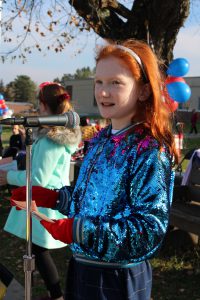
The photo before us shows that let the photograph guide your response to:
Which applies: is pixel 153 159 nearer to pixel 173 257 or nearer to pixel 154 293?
pixel 154 293

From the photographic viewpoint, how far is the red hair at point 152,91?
5.11 feet

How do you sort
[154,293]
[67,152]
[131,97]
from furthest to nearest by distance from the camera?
[154,293] < [67,152] < [131,97]

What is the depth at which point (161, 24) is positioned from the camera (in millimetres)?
6086

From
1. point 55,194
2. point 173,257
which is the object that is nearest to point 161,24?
point 173,257

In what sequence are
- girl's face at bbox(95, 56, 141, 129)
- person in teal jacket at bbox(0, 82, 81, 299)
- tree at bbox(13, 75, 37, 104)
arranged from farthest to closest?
tree at bbox(13, 75, 37, 104)
person in teal jacket at bbox(0, 82, 81, 299)
girl's face at bbox(95, 56, 141, 129)

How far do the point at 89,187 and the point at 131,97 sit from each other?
41 centimetres

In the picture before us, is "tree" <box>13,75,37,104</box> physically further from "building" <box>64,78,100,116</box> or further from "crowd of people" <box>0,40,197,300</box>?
"crowd of people" <box>0,40,197,300</box>

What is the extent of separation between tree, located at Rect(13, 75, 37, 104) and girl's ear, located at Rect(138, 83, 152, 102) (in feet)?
270

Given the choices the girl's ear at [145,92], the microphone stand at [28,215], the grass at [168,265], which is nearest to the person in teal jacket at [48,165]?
the grass at [168,265]

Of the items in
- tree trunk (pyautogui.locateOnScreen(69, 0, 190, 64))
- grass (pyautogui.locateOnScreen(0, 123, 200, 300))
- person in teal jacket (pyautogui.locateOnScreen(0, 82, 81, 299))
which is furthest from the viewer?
tree trunk (pyautogui.locateOnScreen(69, 0, 190, 64))

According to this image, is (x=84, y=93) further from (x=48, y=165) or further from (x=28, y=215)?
(x=28, y=215)

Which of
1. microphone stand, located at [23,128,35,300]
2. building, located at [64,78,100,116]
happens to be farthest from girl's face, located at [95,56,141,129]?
building, located at [64,78,100,116]

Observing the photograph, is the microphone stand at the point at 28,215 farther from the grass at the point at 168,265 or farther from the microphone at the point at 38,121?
the grass at the point at 168,265

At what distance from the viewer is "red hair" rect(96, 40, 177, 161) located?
5.11ft
